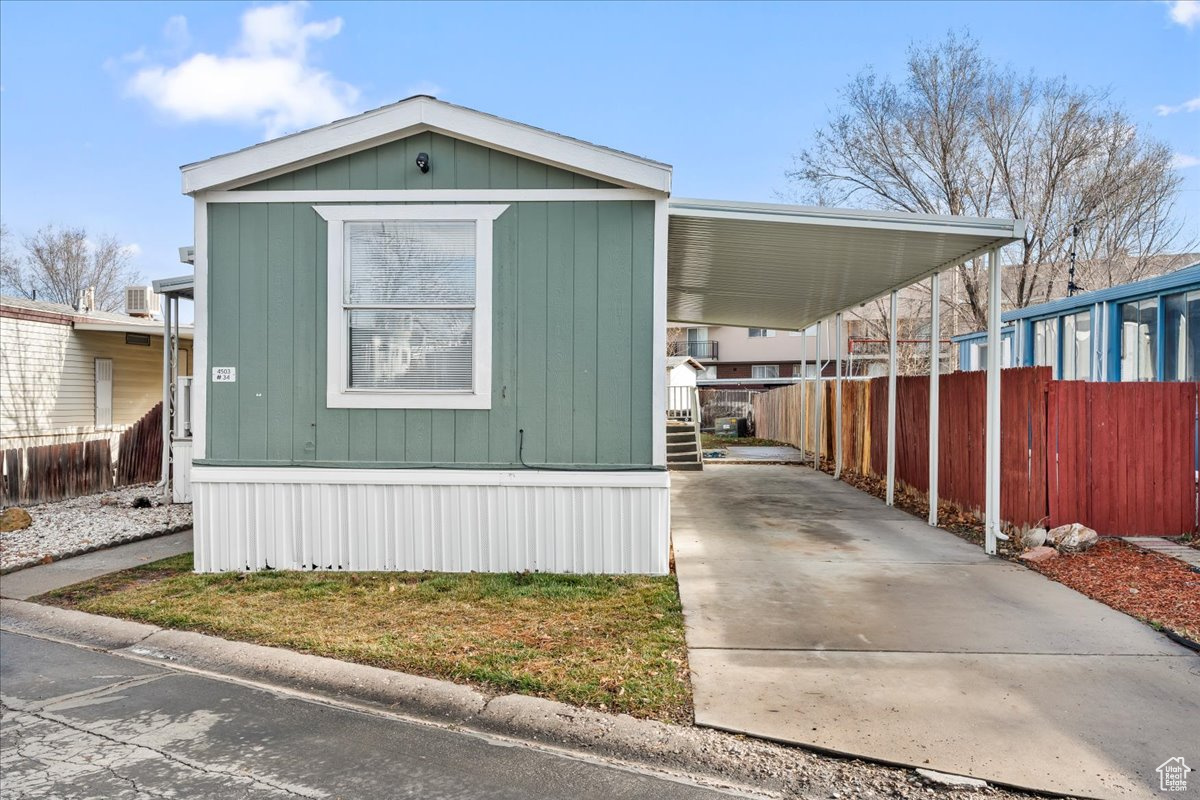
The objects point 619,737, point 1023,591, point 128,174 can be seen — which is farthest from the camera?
point 128,174

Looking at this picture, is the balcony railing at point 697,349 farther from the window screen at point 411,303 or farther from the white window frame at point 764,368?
the window screen at point 411,303

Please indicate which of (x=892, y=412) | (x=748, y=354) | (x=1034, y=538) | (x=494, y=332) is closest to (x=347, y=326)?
(x=494, y=332)

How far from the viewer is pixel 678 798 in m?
2.90

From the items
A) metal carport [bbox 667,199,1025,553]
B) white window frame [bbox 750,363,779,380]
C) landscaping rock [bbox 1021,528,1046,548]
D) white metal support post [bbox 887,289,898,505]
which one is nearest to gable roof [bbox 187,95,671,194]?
metal carport [bbox 667,199,1025,553]

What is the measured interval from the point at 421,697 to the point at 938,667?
2.68m

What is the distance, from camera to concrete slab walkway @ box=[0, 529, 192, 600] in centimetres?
614

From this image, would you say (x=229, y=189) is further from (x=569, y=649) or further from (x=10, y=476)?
(x=10, y=476)

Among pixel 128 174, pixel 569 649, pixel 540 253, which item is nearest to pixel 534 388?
pixel 540 253

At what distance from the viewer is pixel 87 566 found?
22.4 ft

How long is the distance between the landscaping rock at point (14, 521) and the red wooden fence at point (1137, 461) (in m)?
10.9

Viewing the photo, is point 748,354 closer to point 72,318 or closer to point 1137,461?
point 72,318

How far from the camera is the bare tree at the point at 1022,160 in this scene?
61.6 ft

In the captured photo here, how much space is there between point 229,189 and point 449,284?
1.96 meters

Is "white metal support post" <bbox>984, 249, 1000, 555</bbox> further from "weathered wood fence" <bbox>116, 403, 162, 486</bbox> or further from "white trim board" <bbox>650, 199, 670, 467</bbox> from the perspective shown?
"weathered wood fence" <bbox>116, 403, 162, 486</bbox>
